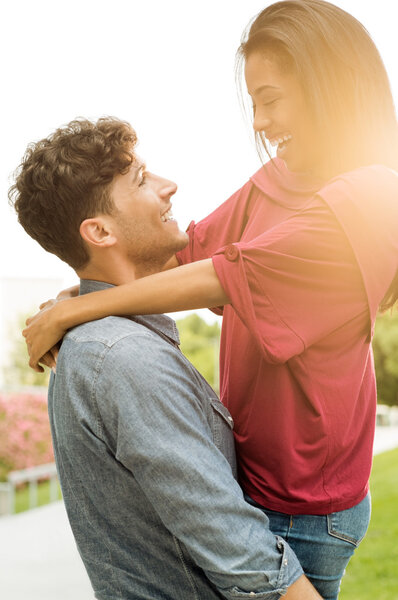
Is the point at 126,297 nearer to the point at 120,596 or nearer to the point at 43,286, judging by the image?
the point at 120,596

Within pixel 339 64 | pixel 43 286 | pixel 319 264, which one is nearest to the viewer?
pixel 319 264

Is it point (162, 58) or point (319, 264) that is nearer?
point (319, 264)

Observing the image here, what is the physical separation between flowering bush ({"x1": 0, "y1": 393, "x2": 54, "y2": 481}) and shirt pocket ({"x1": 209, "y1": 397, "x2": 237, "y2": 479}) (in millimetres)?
8563

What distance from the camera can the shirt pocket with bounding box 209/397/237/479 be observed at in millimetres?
1111

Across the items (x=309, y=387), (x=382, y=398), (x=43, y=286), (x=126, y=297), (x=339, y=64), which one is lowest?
(x=382, y=398)

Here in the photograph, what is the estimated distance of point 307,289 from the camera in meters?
1.04

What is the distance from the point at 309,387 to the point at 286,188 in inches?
14.0

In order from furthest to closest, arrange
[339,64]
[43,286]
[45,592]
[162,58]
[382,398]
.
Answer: [43,286] → [382,398] → [162,58] → [45,592] → [339,64]

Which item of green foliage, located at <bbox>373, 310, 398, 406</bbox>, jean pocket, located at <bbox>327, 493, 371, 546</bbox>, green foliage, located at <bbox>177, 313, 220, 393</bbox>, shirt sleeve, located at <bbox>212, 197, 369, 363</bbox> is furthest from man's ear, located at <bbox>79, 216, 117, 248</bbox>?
green foliage, located at <bbox>177, 313, 220, 393</bbox>

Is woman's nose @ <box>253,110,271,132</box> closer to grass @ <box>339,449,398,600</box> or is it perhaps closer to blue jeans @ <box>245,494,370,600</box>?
blue jeans @ <box>245,494,370,600</box>

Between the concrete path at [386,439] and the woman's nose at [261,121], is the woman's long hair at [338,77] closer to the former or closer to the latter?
the woman's nose at [261,121]

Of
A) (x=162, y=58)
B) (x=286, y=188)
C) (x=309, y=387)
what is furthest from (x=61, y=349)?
(x=162, y=58)

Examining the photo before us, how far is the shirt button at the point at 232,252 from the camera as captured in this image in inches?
40.3

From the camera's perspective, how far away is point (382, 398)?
1496cm
